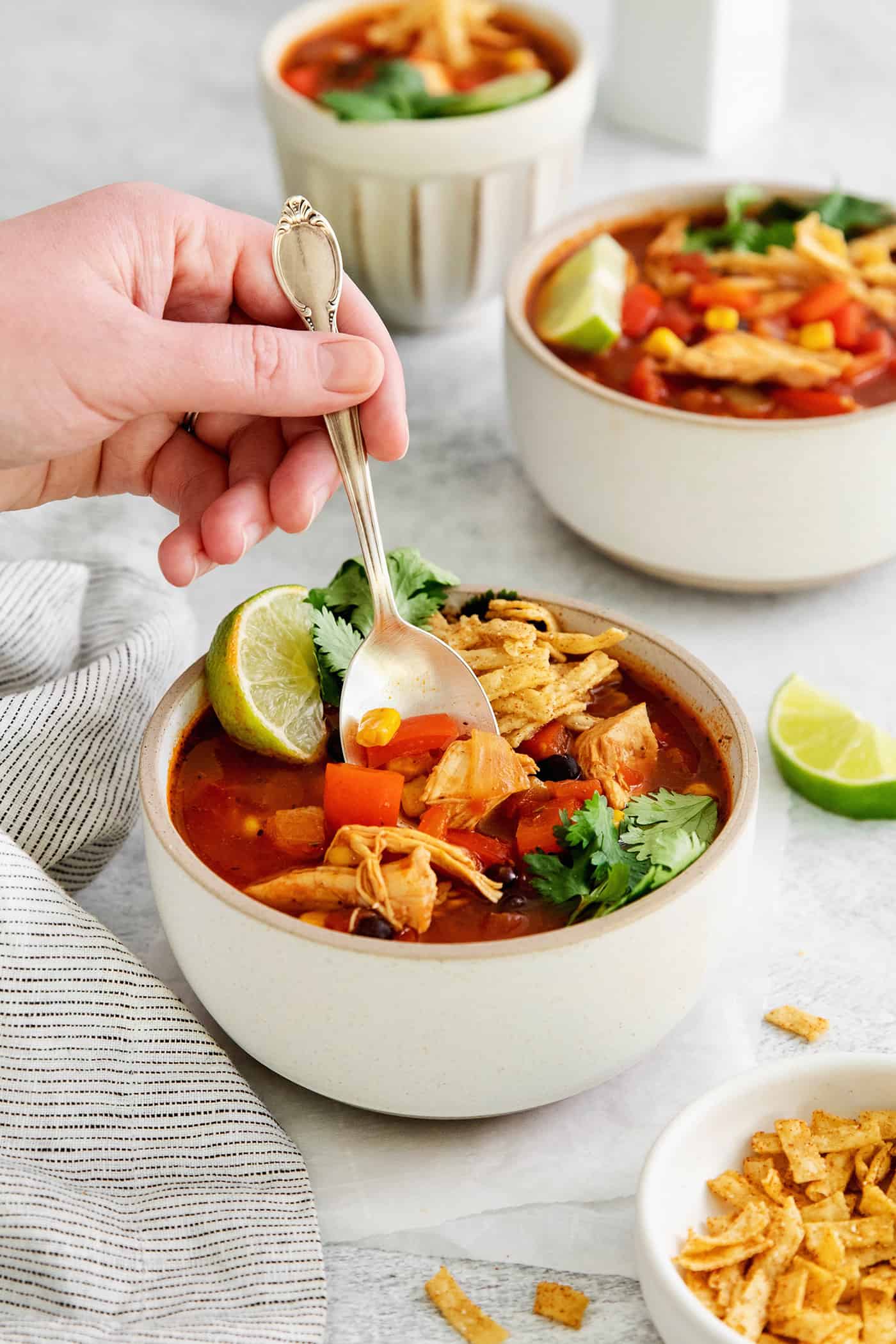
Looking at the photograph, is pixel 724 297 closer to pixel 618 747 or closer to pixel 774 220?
pixel 774 220

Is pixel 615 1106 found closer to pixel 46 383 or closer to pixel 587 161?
pixel 46 383

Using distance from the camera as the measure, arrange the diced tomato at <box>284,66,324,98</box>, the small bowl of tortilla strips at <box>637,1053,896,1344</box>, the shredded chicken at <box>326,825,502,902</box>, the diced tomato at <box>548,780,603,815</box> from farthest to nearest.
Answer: the diced tomato at <box>284,66,324,98</box> → the diced tomato at <box>548,780,603,815</box> → the shredded chicken at <box>326,825,502,902</box> → the small bowl of tortilla strips at <box>637,1053,896,1344</box>

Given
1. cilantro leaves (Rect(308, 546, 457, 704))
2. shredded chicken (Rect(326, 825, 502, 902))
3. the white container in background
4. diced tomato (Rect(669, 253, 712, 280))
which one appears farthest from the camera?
the white container in background

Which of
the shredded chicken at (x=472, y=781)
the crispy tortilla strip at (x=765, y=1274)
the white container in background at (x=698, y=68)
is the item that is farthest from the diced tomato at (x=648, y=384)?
the white container in background at (x=698, y=68)

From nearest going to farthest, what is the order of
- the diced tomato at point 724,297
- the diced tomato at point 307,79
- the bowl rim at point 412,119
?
the diced tomato at point 724,297, the bowl rim at point 412,119, the diced tomato at point 307,79

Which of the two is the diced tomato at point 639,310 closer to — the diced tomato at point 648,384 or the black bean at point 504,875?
the diced tomato at point 648,384

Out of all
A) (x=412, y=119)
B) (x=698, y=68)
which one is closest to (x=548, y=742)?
(x=412, y=119)

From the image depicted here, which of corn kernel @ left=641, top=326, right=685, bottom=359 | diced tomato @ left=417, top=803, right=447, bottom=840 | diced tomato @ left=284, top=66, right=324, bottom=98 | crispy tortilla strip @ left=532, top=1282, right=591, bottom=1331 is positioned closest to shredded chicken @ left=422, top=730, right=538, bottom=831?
diced tomato @ left=417, top=803, right=447, bottom=840

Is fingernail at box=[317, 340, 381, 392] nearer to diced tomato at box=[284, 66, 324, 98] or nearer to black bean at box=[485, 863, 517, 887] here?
black bean at box=[485, 863, 517, 887]
